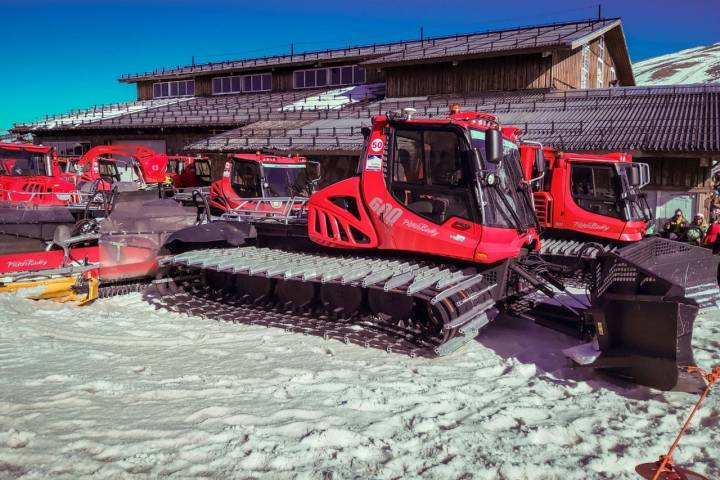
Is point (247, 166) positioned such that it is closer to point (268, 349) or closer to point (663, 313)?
point (268, 349)

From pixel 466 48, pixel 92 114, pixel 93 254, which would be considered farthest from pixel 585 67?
pixel 92 114

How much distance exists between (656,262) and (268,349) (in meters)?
3.62

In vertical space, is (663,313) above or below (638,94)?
below

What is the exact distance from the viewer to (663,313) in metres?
4.39

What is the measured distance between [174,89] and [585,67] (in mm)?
22915

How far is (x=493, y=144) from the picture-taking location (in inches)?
210

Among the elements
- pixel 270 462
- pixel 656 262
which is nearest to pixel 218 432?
pixel 270 462

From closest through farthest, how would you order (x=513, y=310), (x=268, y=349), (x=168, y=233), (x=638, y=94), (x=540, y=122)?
(x=268, y=349), (x=513, y=310), (x=168, y=233), (x=540, y=122), (x=638, y=94)

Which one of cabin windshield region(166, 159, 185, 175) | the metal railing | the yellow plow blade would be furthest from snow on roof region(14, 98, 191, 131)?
the yellow plow blade

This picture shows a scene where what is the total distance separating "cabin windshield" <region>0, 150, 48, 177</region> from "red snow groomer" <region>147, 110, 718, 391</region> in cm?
716

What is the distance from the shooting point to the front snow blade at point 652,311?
4332 mm

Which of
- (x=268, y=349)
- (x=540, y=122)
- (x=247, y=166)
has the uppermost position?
(x=540, y=122)

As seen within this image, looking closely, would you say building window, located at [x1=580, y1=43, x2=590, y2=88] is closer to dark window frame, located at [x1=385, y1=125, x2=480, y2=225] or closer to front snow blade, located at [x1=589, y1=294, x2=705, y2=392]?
dark window frame, located at [x1=385, y1=125, x2=480, y2=225]

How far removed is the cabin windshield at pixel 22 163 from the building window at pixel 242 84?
18.9 metres
